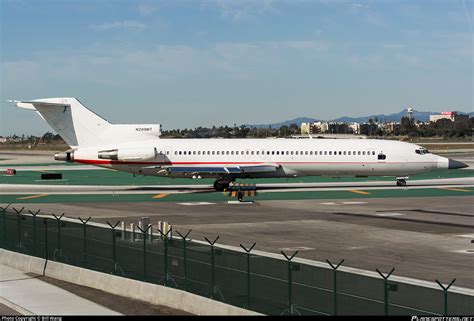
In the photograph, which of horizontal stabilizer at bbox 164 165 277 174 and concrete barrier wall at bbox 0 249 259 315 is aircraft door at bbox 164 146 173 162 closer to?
horizontal stabilizer at bbox 164 165 277 174

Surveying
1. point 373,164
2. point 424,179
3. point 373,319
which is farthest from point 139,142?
point 373,319

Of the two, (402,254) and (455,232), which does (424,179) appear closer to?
(455,232)

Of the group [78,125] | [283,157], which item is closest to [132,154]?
[78,125]

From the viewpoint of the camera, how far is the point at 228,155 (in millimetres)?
54562

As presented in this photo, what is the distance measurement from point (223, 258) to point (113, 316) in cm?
316

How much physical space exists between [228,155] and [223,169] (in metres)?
1.56

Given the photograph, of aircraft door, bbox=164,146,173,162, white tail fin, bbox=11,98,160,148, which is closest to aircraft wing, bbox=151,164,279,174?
aircraft door, bbox=164,146,173,162

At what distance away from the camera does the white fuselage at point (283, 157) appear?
54.1 meters

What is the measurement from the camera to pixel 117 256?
2253cm

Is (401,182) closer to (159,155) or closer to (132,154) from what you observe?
(159,155)

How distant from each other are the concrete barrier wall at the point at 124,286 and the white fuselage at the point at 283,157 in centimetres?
2738

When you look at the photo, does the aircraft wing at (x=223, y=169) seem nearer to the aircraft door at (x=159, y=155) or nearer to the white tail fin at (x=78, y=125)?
the aircraft door at (x=159, y=155)

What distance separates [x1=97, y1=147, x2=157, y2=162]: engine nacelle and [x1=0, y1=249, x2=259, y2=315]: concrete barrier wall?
26.7m

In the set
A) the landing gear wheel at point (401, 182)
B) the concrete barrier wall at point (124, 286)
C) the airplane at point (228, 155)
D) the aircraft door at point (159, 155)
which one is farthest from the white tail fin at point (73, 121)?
the concrete barrier wall at point (124, 286)
